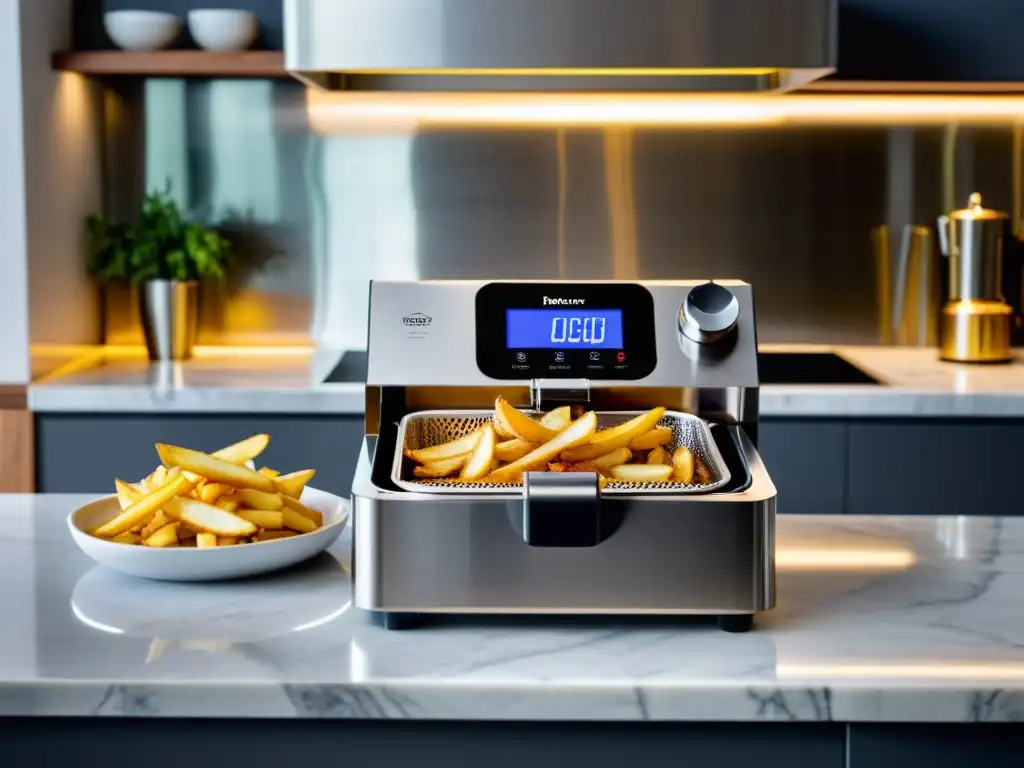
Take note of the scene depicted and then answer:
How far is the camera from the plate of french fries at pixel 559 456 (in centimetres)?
128

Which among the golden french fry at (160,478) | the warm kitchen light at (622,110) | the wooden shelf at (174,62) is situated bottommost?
the golden french fry at (160,478)

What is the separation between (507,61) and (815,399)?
871 mm

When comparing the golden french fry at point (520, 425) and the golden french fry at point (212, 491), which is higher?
the golden french fry at point (520, 425)

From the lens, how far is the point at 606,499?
1224 millimetres

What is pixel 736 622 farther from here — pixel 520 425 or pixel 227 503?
pixel 227 503

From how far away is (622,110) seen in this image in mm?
3336

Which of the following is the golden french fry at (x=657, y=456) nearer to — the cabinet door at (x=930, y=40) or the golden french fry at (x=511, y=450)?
the golden french fry at (x=511, y=450)

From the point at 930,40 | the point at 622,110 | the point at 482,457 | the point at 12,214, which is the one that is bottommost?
the point at 482,457

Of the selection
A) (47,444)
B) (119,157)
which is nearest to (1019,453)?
(47,444)

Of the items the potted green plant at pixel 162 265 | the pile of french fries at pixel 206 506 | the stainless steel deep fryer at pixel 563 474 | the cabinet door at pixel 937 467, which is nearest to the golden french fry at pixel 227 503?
the pile of french fries at pixel 206 506

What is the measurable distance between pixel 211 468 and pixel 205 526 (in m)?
0.06

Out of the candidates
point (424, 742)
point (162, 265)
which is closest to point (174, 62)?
point (162, 265)

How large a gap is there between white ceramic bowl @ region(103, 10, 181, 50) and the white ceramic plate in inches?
75.0

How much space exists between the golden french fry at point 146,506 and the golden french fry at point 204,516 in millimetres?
14
